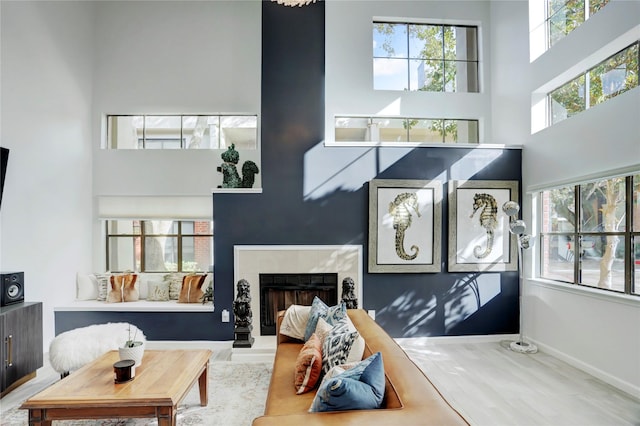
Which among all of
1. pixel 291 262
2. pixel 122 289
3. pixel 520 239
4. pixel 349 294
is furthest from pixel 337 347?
pixel 122 289

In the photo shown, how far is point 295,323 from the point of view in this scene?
3188mm

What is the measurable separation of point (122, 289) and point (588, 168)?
5651 mm

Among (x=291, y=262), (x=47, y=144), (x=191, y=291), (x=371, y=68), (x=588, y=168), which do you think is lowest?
(x=191, y=291)

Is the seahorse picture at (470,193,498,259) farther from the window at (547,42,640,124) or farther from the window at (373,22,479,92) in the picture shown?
the window at (373,22,479,92)

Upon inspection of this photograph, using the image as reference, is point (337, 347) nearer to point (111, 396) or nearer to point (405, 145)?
point (111, 396)

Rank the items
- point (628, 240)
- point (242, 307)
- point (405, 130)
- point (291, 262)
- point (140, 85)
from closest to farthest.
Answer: point (628, 240)
point (242, 307)
point (291, 262)
point (140, 85)
point (405, 130)

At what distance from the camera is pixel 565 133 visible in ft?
12.9

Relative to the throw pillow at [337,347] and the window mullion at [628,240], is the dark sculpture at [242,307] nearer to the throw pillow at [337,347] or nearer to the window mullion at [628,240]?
the throw pillow at [337,347]

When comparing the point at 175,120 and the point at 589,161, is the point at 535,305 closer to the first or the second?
the point at 589,161

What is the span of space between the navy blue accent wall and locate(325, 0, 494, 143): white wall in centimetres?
85

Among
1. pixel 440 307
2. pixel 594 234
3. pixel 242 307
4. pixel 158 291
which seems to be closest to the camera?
pixel 594 234

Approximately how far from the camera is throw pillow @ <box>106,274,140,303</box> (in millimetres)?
4805

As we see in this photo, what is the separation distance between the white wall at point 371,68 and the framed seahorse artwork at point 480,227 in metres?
1.16

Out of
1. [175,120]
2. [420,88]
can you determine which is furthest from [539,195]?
[175,120]
